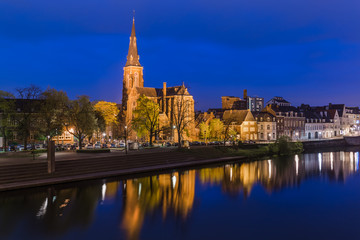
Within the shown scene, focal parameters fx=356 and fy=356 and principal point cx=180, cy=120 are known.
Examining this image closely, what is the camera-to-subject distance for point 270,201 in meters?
30.6

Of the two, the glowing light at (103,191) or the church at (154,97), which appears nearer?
the glowing light at (103,191)

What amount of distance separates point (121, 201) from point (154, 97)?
98039 millimetres

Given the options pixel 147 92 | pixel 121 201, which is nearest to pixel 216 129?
pixel 147 92

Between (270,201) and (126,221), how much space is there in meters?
13.4

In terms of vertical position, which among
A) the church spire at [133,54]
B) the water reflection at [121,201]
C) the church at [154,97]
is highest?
the church spire at [133,54]

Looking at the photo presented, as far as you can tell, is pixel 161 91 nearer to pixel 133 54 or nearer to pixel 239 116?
pixel 133 54

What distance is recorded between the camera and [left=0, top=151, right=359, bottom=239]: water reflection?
72.5 ft

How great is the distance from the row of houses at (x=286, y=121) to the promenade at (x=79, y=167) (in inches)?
2084

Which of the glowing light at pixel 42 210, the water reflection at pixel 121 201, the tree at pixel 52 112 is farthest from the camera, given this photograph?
the tree at pixel 52 112

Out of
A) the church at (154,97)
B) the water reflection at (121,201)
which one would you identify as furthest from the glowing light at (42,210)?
the church at (154,97)

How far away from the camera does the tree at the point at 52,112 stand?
5975 cm

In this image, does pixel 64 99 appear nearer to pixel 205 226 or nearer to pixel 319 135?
pixel 205 226

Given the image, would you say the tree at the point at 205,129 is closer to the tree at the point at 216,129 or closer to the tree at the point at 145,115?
the tree at the point at 216,129

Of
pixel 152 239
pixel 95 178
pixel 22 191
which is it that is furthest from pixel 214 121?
pixel 152 239
